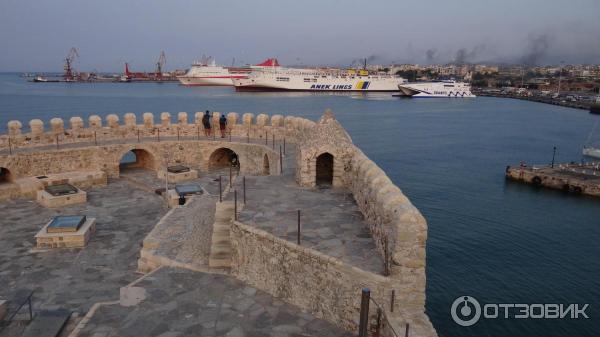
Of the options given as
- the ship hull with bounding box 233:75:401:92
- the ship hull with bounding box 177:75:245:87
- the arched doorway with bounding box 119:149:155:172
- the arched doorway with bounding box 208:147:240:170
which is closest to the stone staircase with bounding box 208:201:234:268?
the arched doorway with bounding box 208:147:240:170

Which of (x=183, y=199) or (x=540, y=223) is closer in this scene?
(x=183, y=199)

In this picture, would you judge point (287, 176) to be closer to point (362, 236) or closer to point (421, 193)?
point (362, 236)

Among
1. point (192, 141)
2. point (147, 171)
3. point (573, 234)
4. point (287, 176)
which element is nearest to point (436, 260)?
point (287, 176)

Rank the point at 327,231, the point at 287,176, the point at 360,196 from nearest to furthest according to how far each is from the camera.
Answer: the point at 327,231 < the point at 360,196 < the point at 287,176

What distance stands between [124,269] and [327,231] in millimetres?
5176

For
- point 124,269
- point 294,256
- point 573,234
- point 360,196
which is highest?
point 360,196

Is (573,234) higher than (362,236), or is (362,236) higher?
(362,236)

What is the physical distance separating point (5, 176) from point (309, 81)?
77.2m

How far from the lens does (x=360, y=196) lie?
972 centimetres

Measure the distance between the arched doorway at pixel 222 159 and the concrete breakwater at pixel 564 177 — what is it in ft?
58.3

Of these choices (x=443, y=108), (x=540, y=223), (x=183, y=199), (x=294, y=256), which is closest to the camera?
(x=294, y=256)

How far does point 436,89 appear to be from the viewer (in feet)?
289

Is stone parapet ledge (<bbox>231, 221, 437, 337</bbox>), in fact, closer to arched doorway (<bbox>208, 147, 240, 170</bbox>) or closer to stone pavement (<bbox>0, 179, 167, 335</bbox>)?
stone pavement (<bbox>0, 179, 167, 335</bbox>)

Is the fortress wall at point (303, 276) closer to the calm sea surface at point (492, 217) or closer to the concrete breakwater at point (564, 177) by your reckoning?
the calm sea surface at point (492, 217)
